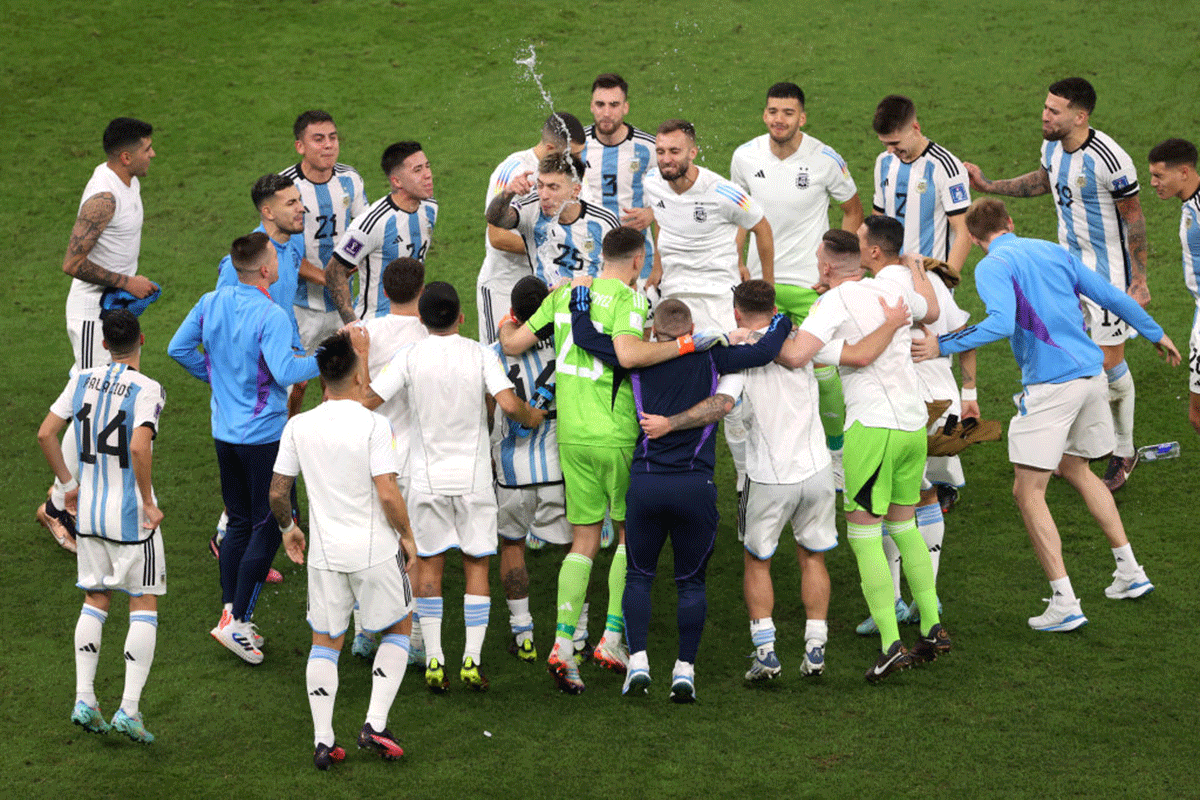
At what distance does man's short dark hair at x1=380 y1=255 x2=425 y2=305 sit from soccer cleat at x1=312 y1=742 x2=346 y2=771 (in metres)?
2.07

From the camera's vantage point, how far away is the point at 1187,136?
12.1m

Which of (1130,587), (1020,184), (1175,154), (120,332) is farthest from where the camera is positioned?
(1020,184)

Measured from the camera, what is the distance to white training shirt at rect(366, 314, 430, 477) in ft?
20.4

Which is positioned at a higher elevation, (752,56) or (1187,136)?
(752,56)

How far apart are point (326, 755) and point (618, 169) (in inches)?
161

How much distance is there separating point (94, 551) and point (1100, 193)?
5999 millimetres

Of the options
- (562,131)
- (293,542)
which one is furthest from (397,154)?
(293,542)

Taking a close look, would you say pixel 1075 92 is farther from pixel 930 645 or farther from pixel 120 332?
pixel 120 332

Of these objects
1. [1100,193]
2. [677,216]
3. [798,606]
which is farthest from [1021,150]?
[798,606]

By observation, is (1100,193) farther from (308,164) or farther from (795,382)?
(308,164)

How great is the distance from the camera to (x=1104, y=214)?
8.04m

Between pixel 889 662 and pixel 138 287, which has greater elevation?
pixel 138 287

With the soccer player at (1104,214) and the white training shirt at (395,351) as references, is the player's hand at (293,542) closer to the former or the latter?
the white training shirt at (395,351)

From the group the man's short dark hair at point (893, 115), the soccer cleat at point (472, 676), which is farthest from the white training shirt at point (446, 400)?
the man's short dark hair at point (893, 115)
